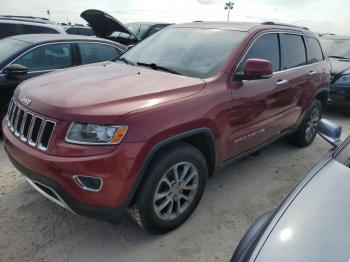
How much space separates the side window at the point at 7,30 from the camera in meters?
7.21

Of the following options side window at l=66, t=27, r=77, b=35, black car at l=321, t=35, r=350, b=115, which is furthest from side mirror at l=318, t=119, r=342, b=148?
side window at l=66, t=27, r=77, b=35

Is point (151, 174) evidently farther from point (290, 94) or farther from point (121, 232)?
point (290, 94)

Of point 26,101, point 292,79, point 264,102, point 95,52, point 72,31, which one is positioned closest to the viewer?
point 26,101

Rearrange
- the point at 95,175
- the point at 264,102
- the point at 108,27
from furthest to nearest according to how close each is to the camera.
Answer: the point at 108,27 → the point at 264,102 → the point at 95,175

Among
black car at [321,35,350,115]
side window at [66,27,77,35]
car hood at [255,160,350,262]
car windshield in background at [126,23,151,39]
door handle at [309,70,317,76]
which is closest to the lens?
car hood at [255,160,350,262]

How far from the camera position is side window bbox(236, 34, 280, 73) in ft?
11.7

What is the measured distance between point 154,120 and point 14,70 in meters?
3.01

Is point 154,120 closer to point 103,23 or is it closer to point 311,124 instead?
point 311,124

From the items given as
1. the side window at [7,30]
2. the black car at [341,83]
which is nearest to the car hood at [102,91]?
the side window at [7,30]

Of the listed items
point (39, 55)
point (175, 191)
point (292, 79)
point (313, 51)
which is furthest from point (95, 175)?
point (313, 51)

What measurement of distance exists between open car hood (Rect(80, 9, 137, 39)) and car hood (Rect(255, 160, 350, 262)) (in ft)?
20.0

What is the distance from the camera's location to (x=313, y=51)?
5.14m

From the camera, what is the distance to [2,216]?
3156mm

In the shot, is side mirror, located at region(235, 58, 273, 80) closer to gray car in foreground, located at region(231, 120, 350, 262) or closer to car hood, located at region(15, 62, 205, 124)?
car hood, located at region(15, 62, 205, 124)
